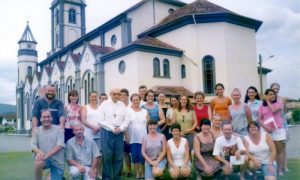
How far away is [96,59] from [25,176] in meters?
20.5

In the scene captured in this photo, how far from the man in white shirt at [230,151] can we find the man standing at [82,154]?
2.54m

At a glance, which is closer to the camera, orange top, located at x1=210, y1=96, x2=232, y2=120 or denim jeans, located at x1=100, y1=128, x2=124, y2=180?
denim jeans, located at x1=100, y1=128, x2=124, y2=180

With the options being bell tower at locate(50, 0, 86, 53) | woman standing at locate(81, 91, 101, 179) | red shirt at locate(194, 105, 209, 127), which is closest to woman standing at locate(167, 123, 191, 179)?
red shirt at locate(194, 105, 209, 127)

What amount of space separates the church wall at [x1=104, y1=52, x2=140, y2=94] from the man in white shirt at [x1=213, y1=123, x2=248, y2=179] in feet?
56.9

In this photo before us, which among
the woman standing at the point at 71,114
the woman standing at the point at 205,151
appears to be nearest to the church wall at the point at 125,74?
the woman standing at the point at 71,114

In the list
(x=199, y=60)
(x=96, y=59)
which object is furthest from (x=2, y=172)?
(x=96, y=59)

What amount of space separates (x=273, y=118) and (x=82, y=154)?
4514 millimetres

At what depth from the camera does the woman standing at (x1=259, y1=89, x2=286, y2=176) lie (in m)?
7.70

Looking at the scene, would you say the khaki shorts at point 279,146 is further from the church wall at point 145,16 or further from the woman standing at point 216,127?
the church wall at point 145,16

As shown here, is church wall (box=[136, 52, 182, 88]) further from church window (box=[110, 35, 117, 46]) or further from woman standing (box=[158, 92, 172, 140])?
woman standing (box=[158, 92, 172, 140])

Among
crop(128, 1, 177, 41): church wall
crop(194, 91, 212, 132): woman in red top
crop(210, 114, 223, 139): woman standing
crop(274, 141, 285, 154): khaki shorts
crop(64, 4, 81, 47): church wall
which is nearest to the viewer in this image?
crop(210, 114, 223, 139): woman standing

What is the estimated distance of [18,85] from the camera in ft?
171

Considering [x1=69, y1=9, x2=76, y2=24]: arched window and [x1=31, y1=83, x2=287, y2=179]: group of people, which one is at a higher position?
[x1=69, y1=9, x2=76, y2=24]: arched window

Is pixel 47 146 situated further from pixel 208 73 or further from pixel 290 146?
pixel 208 73
